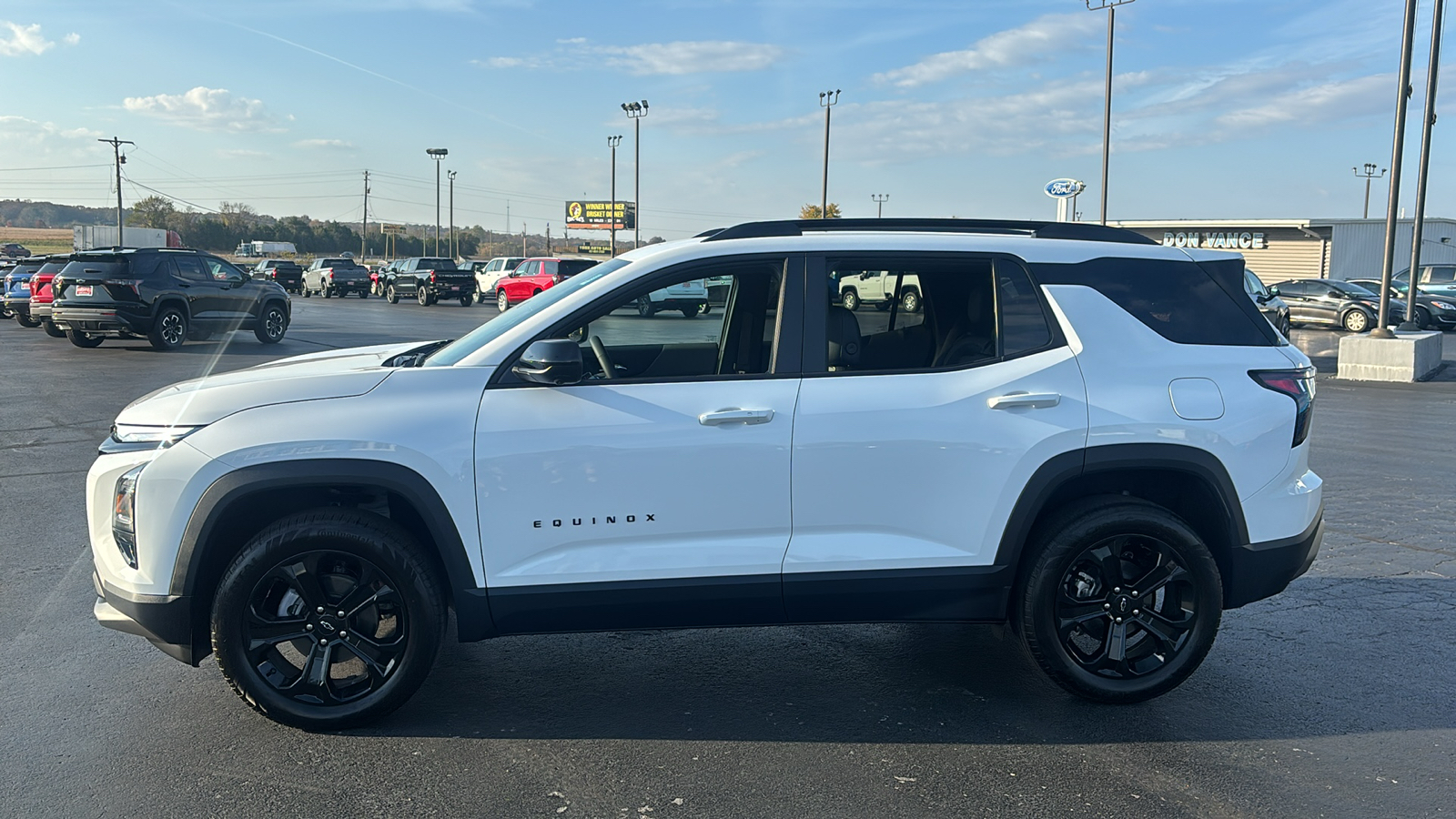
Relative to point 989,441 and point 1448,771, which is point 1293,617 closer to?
point 1448,771

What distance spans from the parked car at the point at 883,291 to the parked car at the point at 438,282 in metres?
38.1

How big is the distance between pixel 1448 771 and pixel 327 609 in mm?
3879

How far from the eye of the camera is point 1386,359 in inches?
660

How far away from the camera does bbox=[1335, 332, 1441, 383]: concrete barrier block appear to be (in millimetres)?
16547

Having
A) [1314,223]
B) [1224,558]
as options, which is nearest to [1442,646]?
[1224,558]

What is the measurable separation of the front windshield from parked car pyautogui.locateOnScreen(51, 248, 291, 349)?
17.1 metres

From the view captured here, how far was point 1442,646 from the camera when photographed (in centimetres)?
482

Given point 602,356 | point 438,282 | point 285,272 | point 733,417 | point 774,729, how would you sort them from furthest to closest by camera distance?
1. point 285,272
2. point 438,282
3. point 602,356
4. point 774,729
5. point 733,417

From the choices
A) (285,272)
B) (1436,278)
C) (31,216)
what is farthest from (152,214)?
(1436,278)

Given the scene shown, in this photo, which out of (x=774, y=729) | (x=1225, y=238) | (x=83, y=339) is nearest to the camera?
(x=774, y=729)

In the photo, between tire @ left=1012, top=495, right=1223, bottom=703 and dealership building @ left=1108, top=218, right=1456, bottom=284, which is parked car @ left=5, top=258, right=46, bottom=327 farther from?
dealership building @ left=1108, top=218, right=1456, bottom=284

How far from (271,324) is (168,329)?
2.16 metres

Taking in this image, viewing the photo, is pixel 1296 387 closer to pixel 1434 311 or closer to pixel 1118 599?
pixel 1118 599

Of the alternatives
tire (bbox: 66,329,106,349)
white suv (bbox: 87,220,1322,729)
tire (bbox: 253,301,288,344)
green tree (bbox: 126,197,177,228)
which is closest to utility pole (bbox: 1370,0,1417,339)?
white suv (bbox: 87,220,1322,729)
